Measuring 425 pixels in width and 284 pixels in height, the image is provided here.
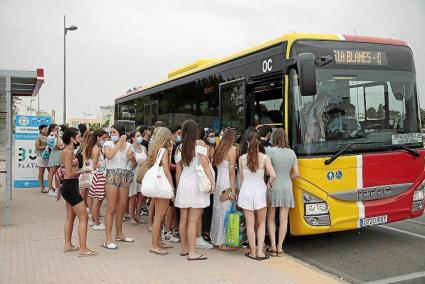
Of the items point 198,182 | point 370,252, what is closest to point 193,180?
point 198,182

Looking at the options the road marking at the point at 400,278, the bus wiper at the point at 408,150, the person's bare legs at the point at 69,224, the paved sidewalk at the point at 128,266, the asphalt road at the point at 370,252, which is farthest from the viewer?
the bus wiper at the point at 408,150

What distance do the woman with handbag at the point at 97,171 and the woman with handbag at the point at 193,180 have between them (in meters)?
1.69

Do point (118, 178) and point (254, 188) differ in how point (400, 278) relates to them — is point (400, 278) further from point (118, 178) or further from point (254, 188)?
point (118, 178)

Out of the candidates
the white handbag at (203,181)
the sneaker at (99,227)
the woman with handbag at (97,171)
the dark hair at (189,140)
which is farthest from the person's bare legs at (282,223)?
the sneaker at (99,227)

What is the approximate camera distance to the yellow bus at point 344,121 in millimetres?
6141

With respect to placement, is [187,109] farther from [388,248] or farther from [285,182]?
[388,248]

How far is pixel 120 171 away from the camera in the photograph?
638 centimetres

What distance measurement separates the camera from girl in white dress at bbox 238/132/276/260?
592 cm

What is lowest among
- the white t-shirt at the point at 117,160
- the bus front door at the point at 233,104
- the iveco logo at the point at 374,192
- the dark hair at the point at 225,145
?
the iveco logo at the point at 374,192

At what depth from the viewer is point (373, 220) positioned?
6395 millimetres

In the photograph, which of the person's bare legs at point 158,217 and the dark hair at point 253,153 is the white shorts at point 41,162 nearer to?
the person's bare legs at point 158,217

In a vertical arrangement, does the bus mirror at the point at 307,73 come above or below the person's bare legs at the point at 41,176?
above

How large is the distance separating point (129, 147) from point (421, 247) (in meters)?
4.88

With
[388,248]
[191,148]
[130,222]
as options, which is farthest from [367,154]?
[130,222]
